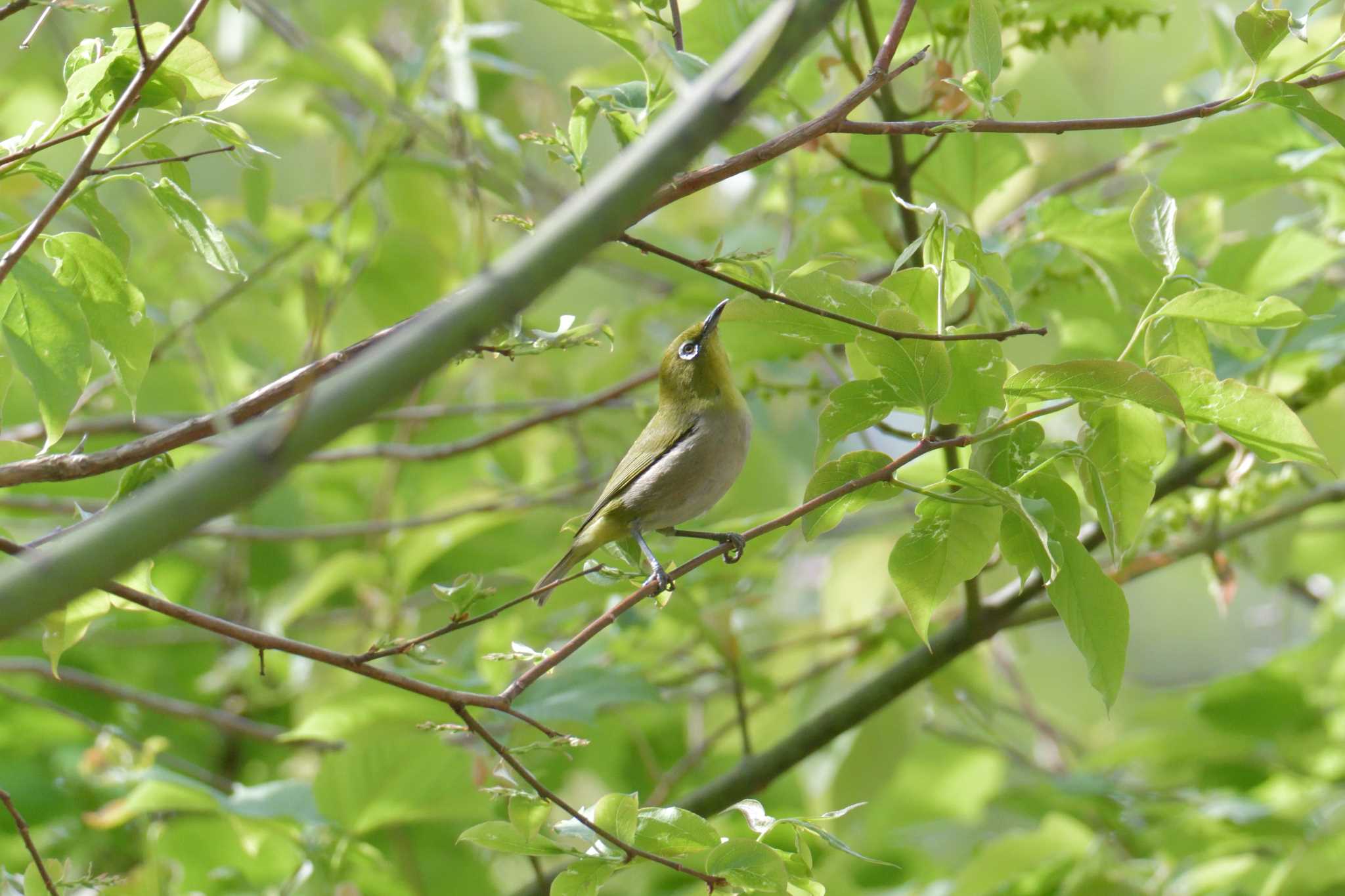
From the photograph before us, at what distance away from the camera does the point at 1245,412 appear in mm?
1326

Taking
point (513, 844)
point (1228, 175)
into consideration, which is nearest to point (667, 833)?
point (513, 844)

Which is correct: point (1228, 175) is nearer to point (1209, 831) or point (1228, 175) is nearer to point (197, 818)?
point (1209, 831)

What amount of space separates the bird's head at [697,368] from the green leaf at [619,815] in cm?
101

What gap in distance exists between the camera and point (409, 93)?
2865 mm

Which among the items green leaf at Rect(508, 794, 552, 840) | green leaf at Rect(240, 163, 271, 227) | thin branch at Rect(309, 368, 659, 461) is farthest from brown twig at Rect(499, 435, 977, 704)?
green leaf at Rect(240, 163, 271, 227)

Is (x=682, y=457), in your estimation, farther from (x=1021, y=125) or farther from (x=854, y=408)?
(x=1021, y=125)

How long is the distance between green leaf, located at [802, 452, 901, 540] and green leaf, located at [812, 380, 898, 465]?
34 mm

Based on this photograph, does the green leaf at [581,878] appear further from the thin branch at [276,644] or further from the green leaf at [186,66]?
the green leaf at [186,66]

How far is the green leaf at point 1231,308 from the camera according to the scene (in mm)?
1293

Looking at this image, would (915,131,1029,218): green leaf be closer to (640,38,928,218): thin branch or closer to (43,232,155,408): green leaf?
(640,38,928,218): thin branch

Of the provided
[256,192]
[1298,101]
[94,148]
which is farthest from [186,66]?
[256,192]

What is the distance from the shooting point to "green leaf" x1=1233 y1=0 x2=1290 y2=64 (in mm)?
1298

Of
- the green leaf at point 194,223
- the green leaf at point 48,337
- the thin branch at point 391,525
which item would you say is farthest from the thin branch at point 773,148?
the thin branch at point 391,525

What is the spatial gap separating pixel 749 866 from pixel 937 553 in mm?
410
